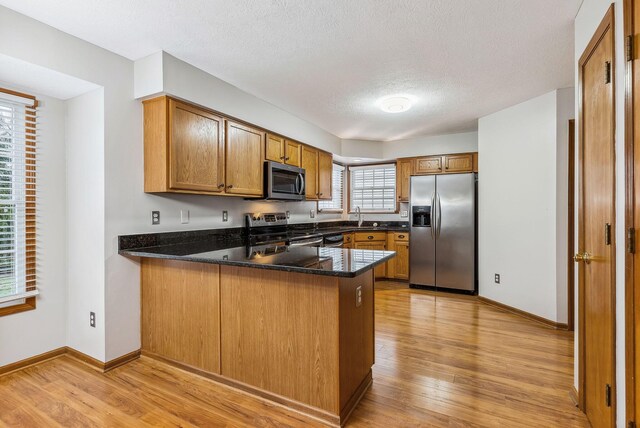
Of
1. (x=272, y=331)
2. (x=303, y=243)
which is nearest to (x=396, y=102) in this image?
(x=303, y=243)

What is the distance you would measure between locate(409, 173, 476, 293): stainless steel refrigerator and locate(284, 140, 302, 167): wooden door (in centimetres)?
187

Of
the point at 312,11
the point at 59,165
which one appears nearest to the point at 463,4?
the point at 312,11

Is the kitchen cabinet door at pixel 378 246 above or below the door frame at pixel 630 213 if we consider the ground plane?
below

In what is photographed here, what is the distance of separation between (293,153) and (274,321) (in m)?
2.63

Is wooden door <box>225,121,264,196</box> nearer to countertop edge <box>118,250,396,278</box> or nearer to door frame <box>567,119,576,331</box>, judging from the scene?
countertop edge <box>118,250,396,278</box>

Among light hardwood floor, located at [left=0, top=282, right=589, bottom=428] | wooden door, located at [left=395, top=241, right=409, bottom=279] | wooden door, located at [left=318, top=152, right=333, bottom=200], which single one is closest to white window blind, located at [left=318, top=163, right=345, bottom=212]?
wooden door, located at [left=318, top=152, right=333, bottom=200]

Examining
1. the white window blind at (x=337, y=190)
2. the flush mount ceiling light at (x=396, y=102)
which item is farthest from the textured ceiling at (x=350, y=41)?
the white window blind at (x=337, y=190)

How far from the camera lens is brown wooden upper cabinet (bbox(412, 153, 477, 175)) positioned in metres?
4.87

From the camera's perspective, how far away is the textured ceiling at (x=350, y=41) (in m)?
1.96

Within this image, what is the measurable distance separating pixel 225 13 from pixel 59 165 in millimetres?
1886

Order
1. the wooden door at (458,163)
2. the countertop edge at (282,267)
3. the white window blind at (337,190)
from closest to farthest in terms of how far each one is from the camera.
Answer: the countertop edge at (282,267) → the wooden door at (458,163) → the white window blind at (337,190)

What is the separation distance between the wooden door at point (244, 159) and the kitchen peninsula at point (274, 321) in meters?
1.01

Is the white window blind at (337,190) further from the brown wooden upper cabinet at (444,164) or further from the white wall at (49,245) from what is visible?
the white wall at (49,245)

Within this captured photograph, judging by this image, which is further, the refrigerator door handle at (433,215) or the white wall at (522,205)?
the refrigerator door handle at (433,215)
